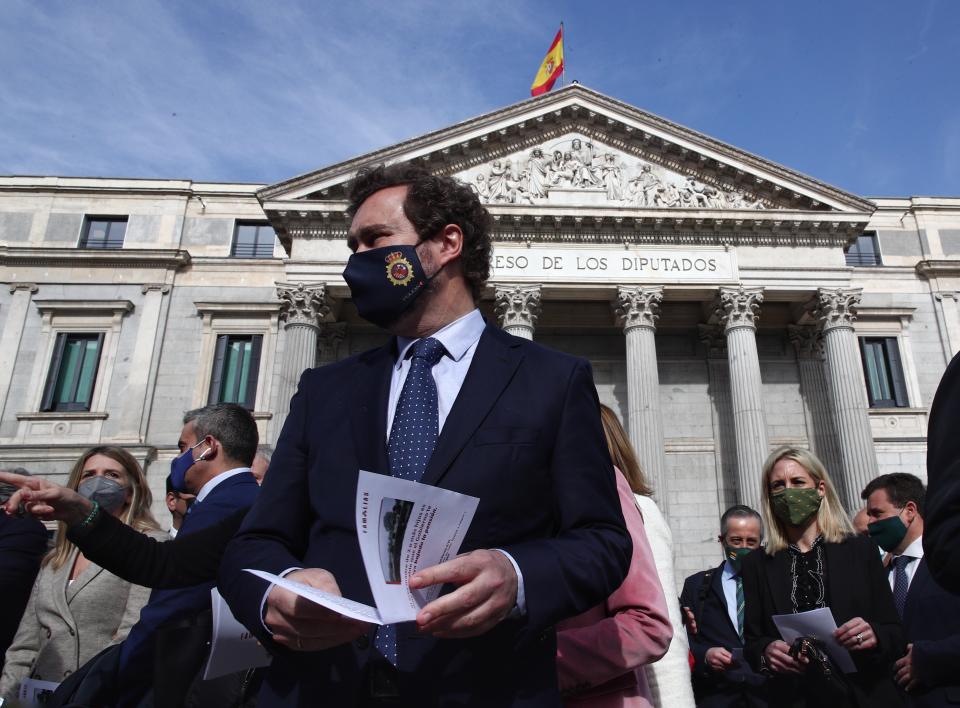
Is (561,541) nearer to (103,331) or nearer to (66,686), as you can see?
(66,686)

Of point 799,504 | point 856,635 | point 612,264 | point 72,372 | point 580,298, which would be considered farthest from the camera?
point 72,372

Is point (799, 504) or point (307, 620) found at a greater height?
point (799, 504)

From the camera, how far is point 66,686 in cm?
346

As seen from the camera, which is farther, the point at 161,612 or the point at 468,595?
the point at 161,612

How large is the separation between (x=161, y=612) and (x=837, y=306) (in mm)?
20162

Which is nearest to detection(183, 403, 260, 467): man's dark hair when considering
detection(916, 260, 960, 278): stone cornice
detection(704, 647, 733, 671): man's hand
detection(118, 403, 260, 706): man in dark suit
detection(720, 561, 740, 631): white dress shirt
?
detection(118, 403, 260, 706): man in dark suit

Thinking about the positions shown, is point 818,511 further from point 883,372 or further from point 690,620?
point 883,372

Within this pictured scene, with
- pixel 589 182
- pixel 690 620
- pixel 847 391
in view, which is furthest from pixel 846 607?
pixel 589 182

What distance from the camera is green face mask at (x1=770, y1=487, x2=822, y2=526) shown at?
4871 mm

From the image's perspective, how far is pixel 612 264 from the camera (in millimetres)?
20438

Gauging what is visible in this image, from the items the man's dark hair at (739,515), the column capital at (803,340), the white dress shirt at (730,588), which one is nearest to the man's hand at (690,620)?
the white dress shirt at (730,588)

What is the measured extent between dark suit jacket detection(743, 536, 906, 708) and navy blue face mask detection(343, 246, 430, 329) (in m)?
3.44

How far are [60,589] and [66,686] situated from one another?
121cm

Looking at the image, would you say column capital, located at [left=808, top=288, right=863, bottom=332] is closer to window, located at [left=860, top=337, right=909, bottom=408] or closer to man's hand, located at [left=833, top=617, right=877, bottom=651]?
window, located at [left=860, top=337, right=909, bottom=408]
